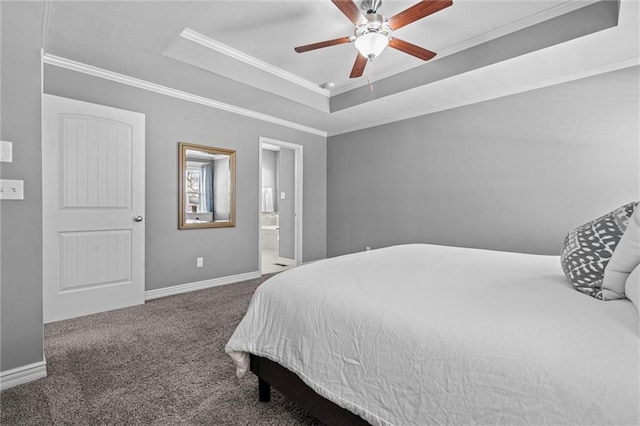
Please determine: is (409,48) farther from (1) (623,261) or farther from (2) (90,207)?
(2) (90,207)

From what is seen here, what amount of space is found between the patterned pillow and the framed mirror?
3.60 meters

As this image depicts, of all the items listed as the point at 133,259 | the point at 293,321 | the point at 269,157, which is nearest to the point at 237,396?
the point at 293,321

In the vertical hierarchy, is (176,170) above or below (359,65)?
below

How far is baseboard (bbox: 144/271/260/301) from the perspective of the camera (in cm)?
348

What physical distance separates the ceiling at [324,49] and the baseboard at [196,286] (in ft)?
7.47

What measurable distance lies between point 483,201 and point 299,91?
2.66 m

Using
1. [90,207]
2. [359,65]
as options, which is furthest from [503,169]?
[90,207]

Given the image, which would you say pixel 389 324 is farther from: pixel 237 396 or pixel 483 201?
pixel 483 201

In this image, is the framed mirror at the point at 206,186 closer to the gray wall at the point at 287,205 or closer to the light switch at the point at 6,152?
the gray wall at the point at 287,205

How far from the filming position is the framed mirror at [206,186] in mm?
3719

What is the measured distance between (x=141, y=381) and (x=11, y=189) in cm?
132

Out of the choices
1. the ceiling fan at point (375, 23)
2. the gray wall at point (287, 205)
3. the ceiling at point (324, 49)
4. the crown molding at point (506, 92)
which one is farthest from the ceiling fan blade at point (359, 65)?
the gray wall at point (287, 205)

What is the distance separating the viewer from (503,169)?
3635 millimetres

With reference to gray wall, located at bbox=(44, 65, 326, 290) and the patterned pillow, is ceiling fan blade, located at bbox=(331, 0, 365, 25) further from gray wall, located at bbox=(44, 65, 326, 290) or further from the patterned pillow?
gray wall, located at bbox=(44, 65, 326, 290)
